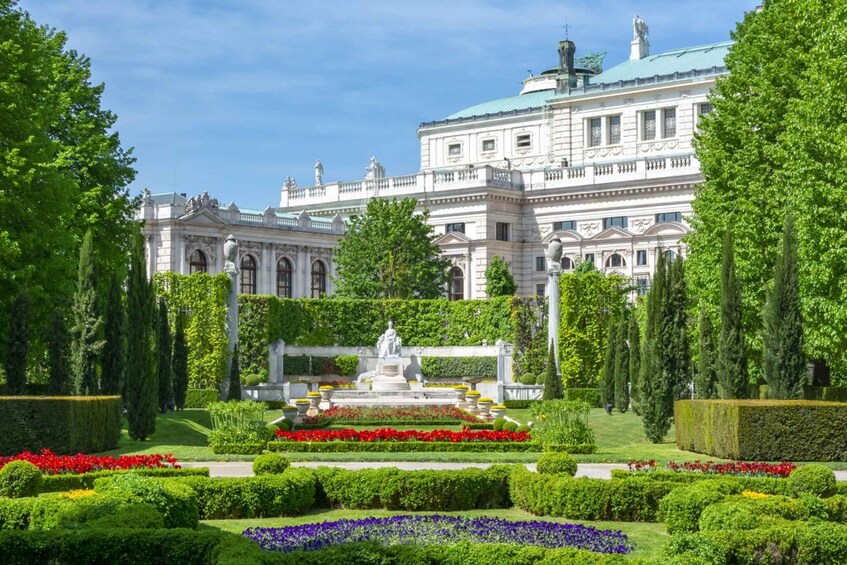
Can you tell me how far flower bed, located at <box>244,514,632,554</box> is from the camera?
16.3 metres

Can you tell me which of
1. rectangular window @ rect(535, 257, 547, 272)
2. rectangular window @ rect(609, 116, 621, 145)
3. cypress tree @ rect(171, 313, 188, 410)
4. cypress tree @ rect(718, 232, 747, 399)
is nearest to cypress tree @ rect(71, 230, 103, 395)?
cypress tree @ rect(171, 313, 188, 410)

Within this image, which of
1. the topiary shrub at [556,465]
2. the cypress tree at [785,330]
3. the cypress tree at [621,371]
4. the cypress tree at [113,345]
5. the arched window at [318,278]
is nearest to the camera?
the topiary shrub at [556,465]

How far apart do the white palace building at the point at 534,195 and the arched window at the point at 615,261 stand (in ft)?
0.29

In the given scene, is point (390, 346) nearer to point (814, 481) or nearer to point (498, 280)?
point (498, 280)

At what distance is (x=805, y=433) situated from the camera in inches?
1150

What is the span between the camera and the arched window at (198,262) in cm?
8475

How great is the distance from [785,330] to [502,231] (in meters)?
54.8

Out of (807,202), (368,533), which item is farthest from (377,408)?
(368,533)

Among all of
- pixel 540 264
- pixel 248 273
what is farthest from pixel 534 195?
pixel 248 273

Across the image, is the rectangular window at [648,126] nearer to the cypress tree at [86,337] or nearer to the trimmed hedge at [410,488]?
the cypress tree at [86,337]

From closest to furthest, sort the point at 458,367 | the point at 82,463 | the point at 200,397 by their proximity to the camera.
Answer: the point at 82,463 < the point at 200,397 < the point at 458,367

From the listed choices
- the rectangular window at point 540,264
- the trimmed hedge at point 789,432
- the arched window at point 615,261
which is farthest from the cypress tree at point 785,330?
the rectangular window at point 540,264

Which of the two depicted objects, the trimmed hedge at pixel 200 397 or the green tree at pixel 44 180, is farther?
the trimmed hedge at pixel 200 397

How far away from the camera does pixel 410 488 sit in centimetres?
2111
